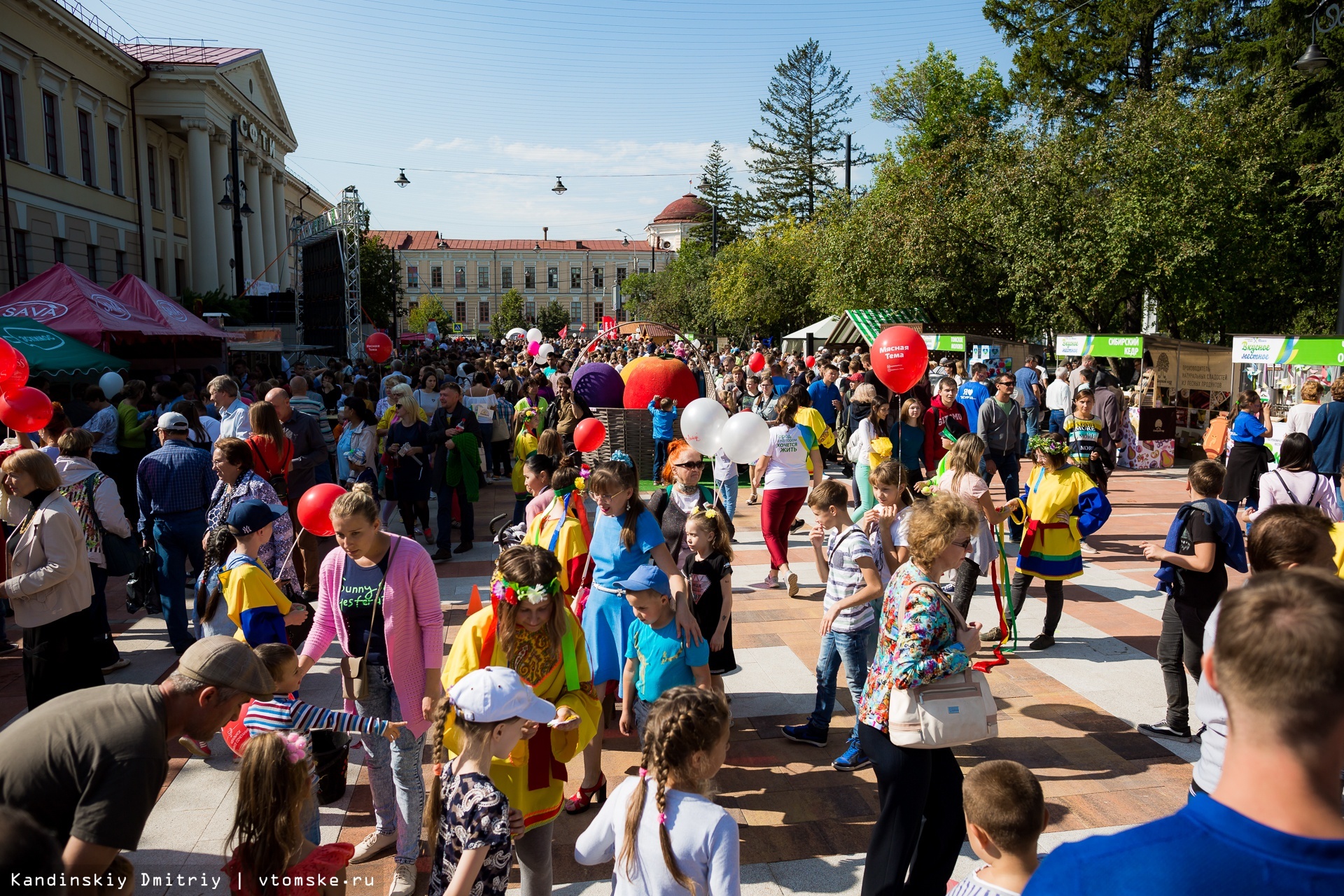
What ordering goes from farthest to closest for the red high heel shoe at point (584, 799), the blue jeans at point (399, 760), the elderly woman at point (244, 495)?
the elderly woman at point (244, 495) → the red high heel shoe at point (584, 799) → the blue jeans at point (399, 760)

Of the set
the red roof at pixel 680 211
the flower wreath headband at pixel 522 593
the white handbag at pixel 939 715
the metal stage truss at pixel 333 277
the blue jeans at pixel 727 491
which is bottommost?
the blue jeans at pixel 727 491

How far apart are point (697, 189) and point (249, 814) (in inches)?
2493

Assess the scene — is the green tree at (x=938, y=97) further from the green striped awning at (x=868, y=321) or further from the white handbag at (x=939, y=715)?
the white handbag at (x=939, y=715)

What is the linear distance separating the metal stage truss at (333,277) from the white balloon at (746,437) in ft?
72.5

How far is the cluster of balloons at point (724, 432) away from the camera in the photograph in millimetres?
7320

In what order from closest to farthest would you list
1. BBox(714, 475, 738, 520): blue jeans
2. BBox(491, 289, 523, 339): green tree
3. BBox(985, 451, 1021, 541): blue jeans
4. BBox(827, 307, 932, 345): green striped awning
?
BBox(714, 475, 738, 520): blue jeans
BBox(985, 451, 1021, 541): blue jeans
BBox(827, 307, 932, 345): green striped awning
BBox(491, 289, 523, 339): green tree

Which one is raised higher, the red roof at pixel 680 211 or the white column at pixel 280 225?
the red roof at pixel 680 211

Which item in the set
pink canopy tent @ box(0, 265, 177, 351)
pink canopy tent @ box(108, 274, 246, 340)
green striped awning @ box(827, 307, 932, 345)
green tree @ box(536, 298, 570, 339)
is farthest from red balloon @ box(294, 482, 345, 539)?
green tree @ box(536, 298, 570, 339)

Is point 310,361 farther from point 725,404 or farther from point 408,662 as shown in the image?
point 408,662

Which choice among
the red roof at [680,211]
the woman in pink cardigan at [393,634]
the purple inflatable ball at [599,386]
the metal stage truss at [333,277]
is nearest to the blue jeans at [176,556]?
the woman in pink cardigan at [393,634]

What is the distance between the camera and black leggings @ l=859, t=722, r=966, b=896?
3.23 meters

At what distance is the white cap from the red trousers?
5622 mm

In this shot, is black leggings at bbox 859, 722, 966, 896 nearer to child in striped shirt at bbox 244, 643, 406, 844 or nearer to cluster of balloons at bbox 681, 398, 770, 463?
child in striped shirt at bbox 244, 643, 406, 844

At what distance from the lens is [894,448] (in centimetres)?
888
